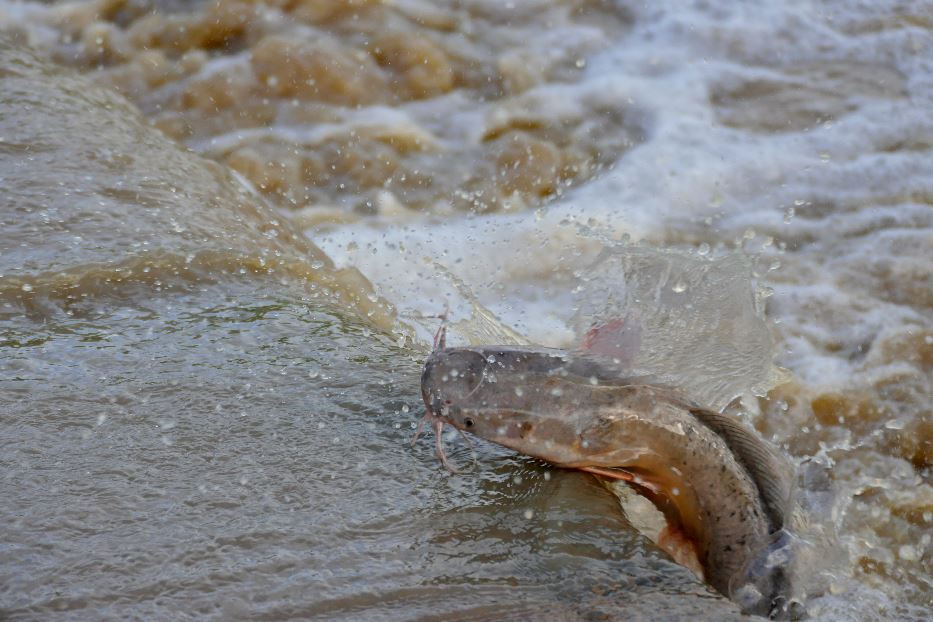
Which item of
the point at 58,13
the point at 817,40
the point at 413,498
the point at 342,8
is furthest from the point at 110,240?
the point at 817,40

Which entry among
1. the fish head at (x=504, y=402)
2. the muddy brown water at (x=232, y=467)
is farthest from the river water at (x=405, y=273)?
the fish head at (x=504, y=402)

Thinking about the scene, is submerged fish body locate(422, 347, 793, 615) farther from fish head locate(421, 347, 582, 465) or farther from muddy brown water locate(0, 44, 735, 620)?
muddy brown water locate(0, 44, 735, 620)

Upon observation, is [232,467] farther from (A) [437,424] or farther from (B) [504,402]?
(B) [504,402]

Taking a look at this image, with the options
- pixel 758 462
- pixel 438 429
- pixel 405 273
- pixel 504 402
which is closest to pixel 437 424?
pixel 438 429

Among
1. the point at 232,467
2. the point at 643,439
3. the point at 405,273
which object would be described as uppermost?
the point at 643,439

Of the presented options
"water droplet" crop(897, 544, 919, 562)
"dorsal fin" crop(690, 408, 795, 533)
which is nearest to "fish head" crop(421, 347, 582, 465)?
"dorsal fin" crop(690, 408, 795, 533)

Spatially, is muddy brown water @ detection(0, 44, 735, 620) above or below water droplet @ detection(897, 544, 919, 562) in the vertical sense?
above

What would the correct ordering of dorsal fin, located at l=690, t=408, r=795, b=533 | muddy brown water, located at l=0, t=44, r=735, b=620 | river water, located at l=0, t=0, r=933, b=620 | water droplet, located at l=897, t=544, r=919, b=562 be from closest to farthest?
muddy brown water, located at l=0, t=44, r=735, b=620
river water, located at l=0, t=0, r=933, b=620
dorsal fin, located at l=690, t=408, r=795, b=533
water droplet, located at l=897, t=544, r=919, b=562
